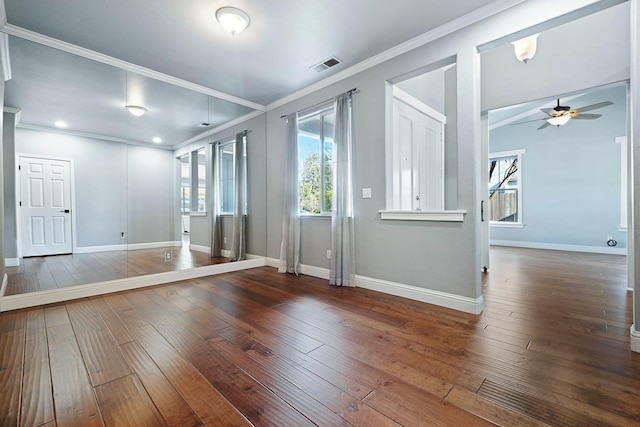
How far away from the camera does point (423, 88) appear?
437cm

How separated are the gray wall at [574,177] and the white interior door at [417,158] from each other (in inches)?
145

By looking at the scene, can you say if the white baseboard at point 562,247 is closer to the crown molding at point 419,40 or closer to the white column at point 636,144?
the white column at point 636,144

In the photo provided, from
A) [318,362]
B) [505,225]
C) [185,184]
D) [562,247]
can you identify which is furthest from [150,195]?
[562,247]

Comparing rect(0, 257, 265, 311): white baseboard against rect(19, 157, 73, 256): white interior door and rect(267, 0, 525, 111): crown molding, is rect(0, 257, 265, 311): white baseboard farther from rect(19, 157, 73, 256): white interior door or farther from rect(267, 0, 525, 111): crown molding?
rect(267, 0, 525, 111): crown molding

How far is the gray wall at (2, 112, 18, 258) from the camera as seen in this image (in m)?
2.66

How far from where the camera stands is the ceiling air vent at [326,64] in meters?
3.19

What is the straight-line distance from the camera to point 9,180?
8.88ft

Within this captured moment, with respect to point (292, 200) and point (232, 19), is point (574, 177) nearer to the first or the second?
point (292, 200)

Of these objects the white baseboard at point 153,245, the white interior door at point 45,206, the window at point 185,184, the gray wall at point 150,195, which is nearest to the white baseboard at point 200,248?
the white baseboard at point 153,245

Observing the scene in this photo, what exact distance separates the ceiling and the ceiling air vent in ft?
0.26

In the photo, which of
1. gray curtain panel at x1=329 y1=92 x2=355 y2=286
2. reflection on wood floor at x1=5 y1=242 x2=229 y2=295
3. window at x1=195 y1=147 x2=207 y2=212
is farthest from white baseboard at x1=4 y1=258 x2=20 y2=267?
gray curtain panel at x1=329 y1=92 x2=355 y2=286

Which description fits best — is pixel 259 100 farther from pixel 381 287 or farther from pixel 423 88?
pixel 381 287

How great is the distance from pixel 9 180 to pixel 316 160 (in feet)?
11.3

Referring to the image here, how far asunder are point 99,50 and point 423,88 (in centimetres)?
436
